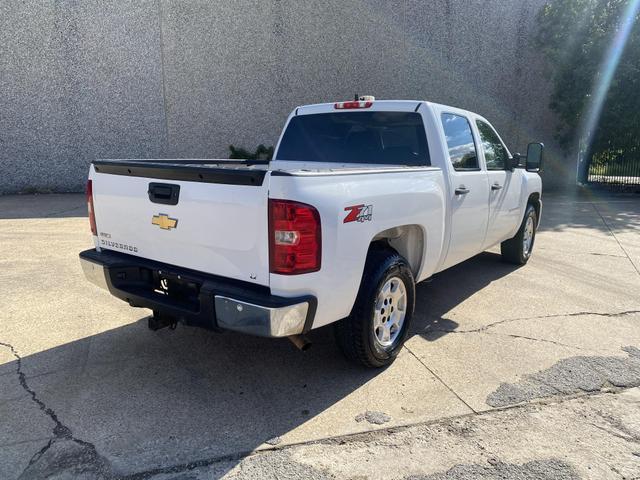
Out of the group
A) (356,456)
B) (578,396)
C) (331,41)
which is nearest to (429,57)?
(331,41)

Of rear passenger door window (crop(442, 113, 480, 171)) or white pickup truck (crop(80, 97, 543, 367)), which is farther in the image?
rear passenger door window (crop(442, 113, 480, 171))

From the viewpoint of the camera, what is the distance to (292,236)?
274 centimetres

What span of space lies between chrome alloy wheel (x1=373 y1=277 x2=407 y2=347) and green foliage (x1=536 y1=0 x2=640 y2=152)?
14.4 m

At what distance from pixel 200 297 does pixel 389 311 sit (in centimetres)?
145

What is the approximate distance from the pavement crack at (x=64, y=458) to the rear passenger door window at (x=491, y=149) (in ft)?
14.3

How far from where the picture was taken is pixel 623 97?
14812 mm

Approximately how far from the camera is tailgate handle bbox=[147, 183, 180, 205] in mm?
3139

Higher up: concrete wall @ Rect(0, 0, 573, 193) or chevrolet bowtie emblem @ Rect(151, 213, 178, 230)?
concrete wall @ Rect(0, 0, 573, 193)

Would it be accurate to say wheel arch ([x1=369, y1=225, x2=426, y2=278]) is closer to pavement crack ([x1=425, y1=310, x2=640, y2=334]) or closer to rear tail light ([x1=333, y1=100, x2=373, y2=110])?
pavement crack ([x1=425, y1=310, x2=640, y2=334])

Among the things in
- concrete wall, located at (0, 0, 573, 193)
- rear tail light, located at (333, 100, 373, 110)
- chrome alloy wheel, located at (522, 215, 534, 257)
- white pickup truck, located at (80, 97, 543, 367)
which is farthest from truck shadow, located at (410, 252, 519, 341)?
concrete wall, located at (0, 0, 573, 193)

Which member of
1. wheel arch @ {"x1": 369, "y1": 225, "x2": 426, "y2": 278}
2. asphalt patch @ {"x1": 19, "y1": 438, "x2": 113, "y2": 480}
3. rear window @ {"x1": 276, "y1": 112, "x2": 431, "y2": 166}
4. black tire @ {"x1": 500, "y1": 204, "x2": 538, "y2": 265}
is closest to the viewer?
asphalt patch @ {"x1": 19, "y1": 438, "x2": 113, "y2": 480}

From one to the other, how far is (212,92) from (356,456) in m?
11.9

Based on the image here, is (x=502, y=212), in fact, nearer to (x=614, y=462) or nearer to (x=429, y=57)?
(x=614, y=462)

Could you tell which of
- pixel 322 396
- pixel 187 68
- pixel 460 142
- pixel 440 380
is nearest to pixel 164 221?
pixel 322 396
